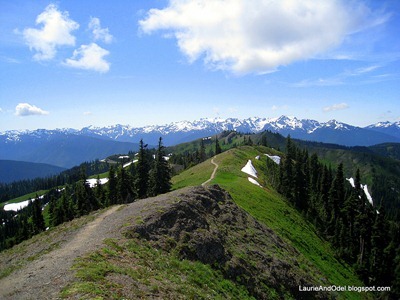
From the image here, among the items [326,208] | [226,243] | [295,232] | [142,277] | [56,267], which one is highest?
[56,267]

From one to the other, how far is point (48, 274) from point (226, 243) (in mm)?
16793

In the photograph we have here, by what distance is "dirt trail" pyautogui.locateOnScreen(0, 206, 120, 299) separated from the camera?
15.4 m

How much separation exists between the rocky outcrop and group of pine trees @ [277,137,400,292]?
33485 millimetres

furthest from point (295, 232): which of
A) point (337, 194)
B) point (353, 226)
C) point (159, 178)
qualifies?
point (337, 194)

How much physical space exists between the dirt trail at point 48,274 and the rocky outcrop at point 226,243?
398 centimetres

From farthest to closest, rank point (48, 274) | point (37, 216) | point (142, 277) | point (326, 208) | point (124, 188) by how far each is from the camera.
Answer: point (326, 208) → point (37, 216) → point (124, 188) → point (142, 277) → point (48, 274)

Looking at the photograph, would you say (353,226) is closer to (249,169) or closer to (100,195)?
(249,169)

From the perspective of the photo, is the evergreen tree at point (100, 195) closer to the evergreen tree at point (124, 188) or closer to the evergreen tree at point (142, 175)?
the evergreen tree at point (124, 188)

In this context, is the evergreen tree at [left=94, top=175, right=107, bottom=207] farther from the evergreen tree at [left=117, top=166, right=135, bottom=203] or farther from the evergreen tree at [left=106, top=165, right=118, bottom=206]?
the evergreen tree at [left=117, top=166, right=135, bottom=203]

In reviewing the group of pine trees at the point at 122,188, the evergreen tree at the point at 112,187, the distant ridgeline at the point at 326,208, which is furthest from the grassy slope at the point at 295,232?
the evergreen tree at the point at 112,187

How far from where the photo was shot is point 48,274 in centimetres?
1745

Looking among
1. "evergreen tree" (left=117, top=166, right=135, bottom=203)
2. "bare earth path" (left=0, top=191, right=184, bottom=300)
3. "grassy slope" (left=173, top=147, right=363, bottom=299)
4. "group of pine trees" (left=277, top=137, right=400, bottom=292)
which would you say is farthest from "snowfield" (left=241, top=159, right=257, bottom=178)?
"bare earth path" (left=0, top=191, right=184, bottom=300)

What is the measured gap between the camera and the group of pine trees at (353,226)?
60062mm

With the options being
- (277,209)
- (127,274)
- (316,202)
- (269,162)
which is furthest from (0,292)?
(269,162)
